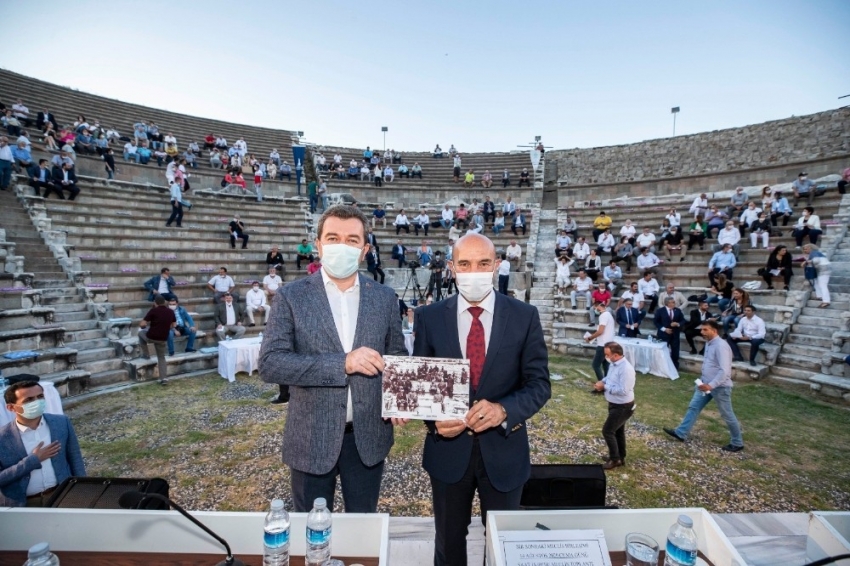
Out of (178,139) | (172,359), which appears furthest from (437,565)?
(178,139)

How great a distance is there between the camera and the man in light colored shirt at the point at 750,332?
27.8 ft

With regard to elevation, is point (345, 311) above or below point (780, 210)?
below

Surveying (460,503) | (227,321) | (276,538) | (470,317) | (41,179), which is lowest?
(227,321)

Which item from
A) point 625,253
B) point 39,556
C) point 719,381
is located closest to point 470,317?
point 39,556

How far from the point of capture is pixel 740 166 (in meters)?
18.2

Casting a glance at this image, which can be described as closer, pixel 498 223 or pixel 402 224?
pixel 498 223

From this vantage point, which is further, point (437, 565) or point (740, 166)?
point (740, 166)

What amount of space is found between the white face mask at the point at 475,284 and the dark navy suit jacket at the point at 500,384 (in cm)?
14

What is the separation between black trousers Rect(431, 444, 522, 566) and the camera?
2.22 m

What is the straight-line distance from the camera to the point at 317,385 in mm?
2072

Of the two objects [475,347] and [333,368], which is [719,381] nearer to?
[475,347]

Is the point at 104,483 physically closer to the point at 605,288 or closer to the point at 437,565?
the point at 437,565

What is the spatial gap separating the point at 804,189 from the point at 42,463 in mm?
19675

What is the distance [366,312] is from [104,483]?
6.88 ft
